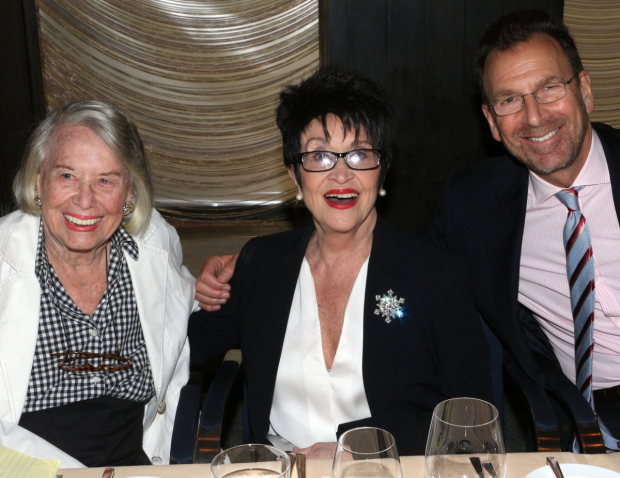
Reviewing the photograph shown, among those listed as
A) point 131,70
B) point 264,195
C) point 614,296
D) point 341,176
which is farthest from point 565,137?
point 131,70

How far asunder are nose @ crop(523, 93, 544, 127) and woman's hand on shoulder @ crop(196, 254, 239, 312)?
3.60ft

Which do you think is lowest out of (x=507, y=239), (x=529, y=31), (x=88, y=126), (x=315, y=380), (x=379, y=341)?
(x=315, y=380)

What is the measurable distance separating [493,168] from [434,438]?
4.85ft

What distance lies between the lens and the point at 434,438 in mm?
1035

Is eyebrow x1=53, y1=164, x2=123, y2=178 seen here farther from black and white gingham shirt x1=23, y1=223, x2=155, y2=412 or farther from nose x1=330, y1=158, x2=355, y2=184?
nose x1=330, y1=158, x2=355, y2=184

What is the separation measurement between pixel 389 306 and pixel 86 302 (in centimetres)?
95

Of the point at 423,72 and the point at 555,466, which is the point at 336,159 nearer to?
the point at 555,466

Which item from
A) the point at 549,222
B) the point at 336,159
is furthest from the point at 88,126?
the point at 549,222

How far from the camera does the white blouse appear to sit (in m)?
1.88

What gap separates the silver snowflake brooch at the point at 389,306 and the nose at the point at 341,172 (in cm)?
37

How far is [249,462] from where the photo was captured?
108 centimetres

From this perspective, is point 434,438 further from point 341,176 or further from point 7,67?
point 7,67

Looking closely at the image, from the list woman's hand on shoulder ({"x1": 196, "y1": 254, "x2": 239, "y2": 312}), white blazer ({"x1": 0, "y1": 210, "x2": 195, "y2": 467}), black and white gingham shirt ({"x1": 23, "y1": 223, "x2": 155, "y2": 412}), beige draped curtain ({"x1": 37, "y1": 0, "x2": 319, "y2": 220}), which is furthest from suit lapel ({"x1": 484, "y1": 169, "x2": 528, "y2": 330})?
beige draped curtain ({"x1": 37, "y1": 0, "x2": 319, "y2": 220})

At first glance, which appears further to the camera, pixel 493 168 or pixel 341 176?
pixel 493 168
